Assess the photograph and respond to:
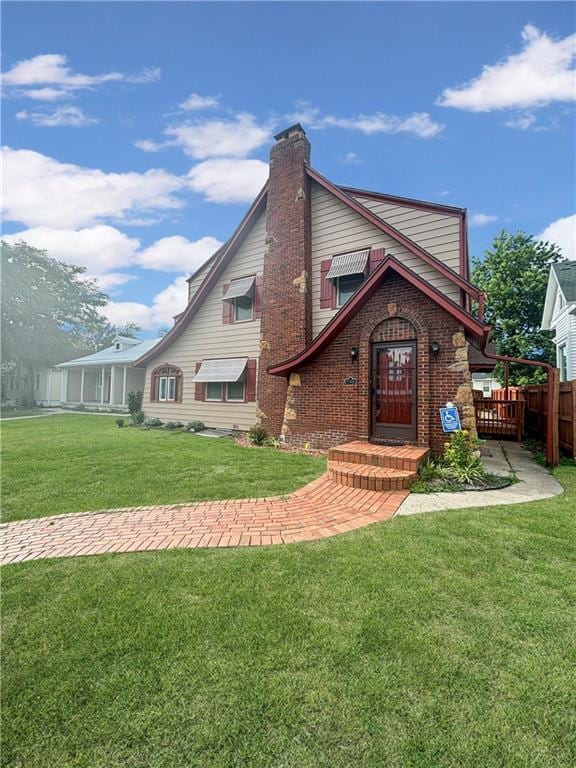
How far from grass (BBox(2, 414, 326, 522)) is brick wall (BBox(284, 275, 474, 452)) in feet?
3.33

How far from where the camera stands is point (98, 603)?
274cm

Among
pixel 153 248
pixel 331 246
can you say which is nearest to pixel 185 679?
pixel 331 246

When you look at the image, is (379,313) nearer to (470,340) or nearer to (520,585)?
(470,340)

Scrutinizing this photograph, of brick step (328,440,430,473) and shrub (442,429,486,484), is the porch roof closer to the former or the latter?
brick step (328,440,430,473)

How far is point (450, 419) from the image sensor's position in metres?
→ 6.96

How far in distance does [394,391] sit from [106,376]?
22.8 meters

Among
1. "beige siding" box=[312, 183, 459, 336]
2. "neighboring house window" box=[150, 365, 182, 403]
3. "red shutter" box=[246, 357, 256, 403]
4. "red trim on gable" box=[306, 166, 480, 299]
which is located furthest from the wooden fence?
"neighboring house window" box=[150, 365, 182, 403]

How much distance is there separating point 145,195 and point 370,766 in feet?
54.1

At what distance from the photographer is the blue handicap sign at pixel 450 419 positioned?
6.91 meters

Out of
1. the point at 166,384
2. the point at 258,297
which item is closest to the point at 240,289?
the point at 258,297

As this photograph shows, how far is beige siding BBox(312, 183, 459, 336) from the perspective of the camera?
30.8 feet

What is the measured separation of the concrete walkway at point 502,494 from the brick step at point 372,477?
0.30 m

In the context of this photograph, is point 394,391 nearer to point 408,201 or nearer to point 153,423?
point 408,201

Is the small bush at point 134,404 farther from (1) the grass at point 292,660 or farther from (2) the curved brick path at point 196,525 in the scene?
(1) the grass at point 292,660
